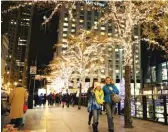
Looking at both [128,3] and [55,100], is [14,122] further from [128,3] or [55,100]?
[55,100]

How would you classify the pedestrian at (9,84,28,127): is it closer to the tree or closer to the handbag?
the handbag

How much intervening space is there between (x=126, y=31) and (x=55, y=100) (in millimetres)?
33586

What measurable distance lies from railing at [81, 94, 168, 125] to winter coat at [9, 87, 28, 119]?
6.40 metres

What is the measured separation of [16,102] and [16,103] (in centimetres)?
4

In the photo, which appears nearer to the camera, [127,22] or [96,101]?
[96,101]

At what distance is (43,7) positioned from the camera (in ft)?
34.1

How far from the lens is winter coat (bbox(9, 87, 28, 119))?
34.4 feet

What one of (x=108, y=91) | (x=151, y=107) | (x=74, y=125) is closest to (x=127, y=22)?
(x=108, y=91)

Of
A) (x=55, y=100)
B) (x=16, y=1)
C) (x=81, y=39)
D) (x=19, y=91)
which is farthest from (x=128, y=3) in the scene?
(x=55, y=100)

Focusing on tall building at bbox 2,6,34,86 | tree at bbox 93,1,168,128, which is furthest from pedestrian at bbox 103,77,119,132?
tall building at bbox 2,6,34,86

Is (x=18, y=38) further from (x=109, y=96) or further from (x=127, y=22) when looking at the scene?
(x=109, y=96)

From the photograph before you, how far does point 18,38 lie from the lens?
61.6 m

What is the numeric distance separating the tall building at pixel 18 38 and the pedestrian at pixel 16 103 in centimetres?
265

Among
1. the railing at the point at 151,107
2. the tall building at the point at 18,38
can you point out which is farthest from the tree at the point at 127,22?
the tall building at the point at 18,38
